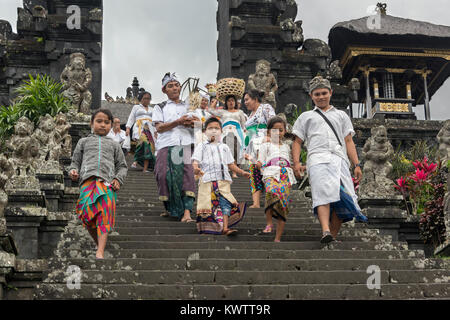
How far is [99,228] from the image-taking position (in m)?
6.08

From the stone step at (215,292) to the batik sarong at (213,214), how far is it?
1.87 meters

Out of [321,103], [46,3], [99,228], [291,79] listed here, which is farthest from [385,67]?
[99,228]

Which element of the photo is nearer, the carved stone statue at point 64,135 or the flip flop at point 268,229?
the flip flop at point 268,229

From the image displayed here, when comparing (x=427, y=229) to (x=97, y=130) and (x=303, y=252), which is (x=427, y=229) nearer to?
(x=303, y=252)

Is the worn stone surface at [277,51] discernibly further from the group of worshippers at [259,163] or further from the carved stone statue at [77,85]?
the group of worshippers at [259,163]

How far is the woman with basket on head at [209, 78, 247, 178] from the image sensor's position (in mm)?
9891

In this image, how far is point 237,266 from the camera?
5891mm

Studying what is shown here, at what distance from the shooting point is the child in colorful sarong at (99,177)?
6102 millimetres

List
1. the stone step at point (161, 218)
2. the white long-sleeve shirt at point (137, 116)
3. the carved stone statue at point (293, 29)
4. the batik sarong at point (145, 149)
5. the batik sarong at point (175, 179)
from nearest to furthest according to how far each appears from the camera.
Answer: the stone step at point (161, 218) → the batik sarong at point (175, 179) → the batik sarong at point (145, 149) → the white long-sleeve shirt at point (137, 116) → the carved stone statue at point (293, 29)

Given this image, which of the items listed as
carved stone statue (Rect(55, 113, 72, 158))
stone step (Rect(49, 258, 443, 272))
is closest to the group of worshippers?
stone step (Rect(49, 258, 443, 272))

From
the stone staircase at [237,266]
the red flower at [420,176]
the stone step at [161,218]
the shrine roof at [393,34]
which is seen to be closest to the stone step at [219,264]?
the stone staircase at [237,266]

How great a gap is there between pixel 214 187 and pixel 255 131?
2175mm

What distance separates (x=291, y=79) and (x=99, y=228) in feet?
40.1

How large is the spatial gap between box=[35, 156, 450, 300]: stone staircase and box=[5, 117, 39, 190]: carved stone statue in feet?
2.79
